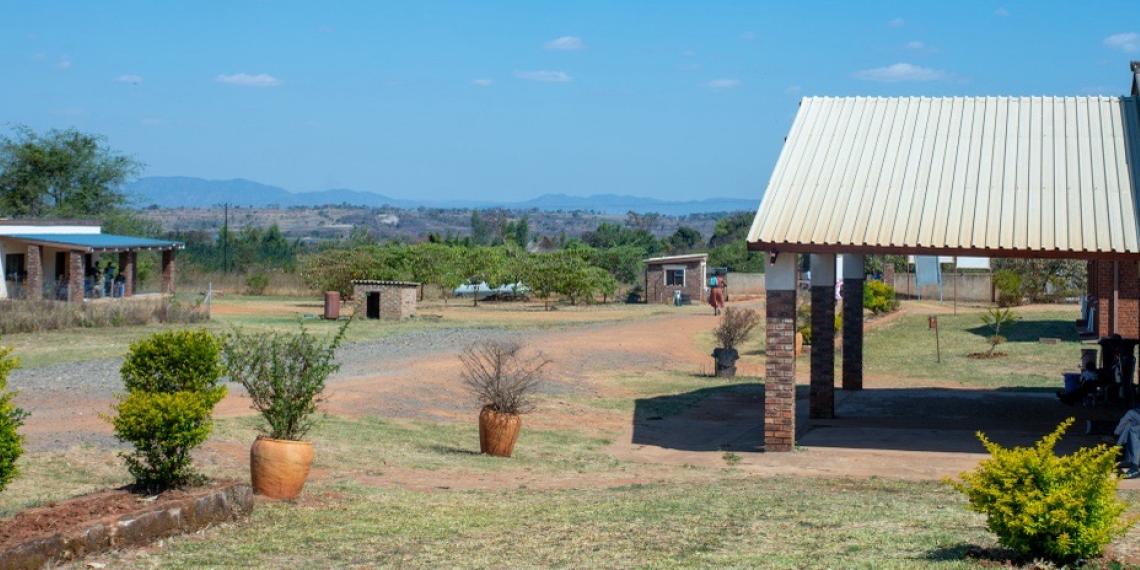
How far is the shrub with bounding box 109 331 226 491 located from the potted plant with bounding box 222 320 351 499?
0.69 metres

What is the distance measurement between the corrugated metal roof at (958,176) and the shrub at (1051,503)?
789 centimetres

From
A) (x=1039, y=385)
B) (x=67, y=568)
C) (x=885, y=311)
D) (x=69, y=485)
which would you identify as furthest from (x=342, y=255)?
(x=67, y=568)

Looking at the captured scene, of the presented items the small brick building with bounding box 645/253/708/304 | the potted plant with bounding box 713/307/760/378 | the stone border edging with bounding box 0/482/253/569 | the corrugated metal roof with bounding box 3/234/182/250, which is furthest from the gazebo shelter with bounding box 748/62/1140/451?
the small brick building with bounding box 645/253/708/304

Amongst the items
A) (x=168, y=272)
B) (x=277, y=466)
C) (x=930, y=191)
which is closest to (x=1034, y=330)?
(x=930, y=191)

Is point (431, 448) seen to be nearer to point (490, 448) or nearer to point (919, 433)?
point (490, 448)

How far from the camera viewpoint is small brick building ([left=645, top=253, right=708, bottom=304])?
60.8 meters

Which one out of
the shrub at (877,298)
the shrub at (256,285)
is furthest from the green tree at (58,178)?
the shrub at (877,298)

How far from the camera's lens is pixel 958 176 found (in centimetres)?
1836

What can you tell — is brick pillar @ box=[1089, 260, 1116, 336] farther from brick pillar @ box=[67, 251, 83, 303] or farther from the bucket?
brick pillar @ box=[67, 251, 83, 303]

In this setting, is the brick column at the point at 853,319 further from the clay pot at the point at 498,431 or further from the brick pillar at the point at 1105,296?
the brick pillar at the point at 1105,296

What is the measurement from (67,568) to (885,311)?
129ft

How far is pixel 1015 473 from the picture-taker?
8797mm

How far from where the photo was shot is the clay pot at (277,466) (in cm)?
1163

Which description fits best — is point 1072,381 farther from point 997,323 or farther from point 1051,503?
point 1051,503
